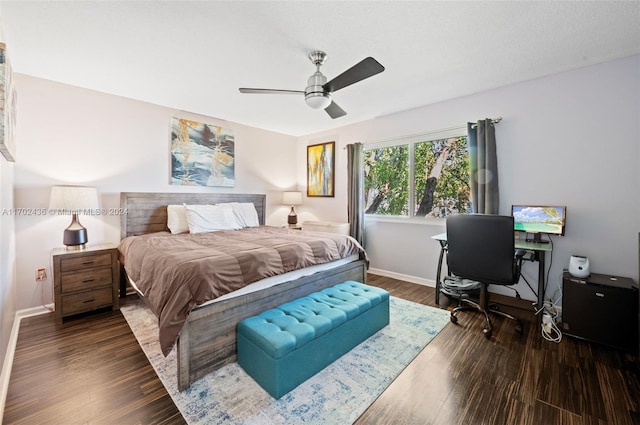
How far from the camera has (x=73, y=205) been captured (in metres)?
2.77

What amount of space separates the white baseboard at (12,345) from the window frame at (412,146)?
4.18 metres

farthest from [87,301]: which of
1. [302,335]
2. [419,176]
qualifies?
[419,176]

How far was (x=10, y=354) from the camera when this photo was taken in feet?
6.75

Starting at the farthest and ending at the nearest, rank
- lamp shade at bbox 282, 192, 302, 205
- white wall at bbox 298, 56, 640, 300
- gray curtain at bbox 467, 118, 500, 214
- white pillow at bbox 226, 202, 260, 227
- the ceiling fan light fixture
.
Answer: lamp shade at bbox 282, 192, 302, 205, white pillow at bbox 226, 202, 260, 227, gray curtain at bbox 467, 118, 500, 214, white wall at bbox 298, 56, 640, 300, the ceiling fan light fixture

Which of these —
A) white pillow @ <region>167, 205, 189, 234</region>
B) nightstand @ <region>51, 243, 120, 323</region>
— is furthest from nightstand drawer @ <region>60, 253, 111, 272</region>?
white pillow @ <region>167, 205, 189, 234</region>

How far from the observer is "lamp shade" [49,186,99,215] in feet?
8.92

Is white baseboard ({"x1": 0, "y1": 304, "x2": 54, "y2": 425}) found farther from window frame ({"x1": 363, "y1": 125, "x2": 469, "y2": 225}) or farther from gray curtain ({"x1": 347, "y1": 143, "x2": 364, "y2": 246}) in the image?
window frame ({"x1": 363, "y1": 125, "x2": 469, "y2": 225})

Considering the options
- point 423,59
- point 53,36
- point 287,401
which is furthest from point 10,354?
point 423,59

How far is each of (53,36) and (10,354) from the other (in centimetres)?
255

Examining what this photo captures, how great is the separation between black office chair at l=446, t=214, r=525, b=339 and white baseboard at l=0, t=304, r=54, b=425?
11.4 ft

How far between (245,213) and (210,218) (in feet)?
2.18

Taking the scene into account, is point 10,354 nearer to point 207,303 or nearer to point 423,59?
point 207,303

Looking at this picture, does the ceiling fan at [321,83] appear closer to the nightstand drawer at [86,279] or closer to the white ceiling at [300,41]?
the white ceiling at [300,41]

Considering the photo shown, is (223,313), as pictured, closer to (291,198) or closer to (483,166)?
(483,166)
